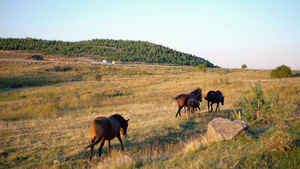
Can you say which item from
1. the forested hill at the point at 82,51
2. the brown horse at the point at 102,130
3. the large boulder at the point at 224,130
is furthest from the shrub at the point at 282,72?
the forested hill at the point at 82,51

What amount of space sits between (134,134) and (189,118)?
406 centimetres

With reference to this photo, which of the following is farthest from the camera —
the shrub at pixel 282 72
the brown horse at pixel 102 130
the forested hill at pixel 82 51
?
the forested hill at pixel 82 51

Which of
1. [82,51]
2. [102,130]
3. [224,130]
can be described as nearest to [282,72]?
[224,130]

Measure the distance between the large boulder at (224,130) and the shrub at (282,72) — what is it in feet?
147

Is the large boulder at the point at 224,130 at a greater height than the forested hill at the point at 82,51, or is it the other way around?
the forested hill at the point at 82,51

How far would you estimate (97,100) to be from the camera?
2180 cm

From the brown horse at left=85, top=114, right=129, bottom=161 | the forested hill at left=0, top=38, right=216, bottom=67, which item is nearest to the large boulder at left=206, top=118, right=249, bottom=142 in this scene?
the brown horse at left=85, top=114, right=129, bottom=161

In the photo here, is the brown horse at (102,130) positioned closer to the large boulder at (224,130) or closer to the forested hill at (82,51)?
the large boulder at (224,130)

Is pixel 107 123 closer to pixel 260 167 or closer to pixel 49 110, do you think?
pixel 260 167

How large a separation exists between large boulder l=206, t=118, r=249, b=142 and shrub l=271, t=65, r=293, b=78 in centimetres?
4482

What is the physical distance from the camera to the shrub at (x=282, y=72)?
43284 mm

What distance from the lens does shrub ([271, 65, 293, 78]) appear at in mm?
43284

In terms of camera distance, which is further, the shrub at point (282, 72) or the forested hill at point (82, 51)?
the forested hill at point (82, 51)

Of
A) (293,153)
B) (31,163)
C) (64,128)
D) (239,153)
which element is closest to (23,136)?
(64,128)
